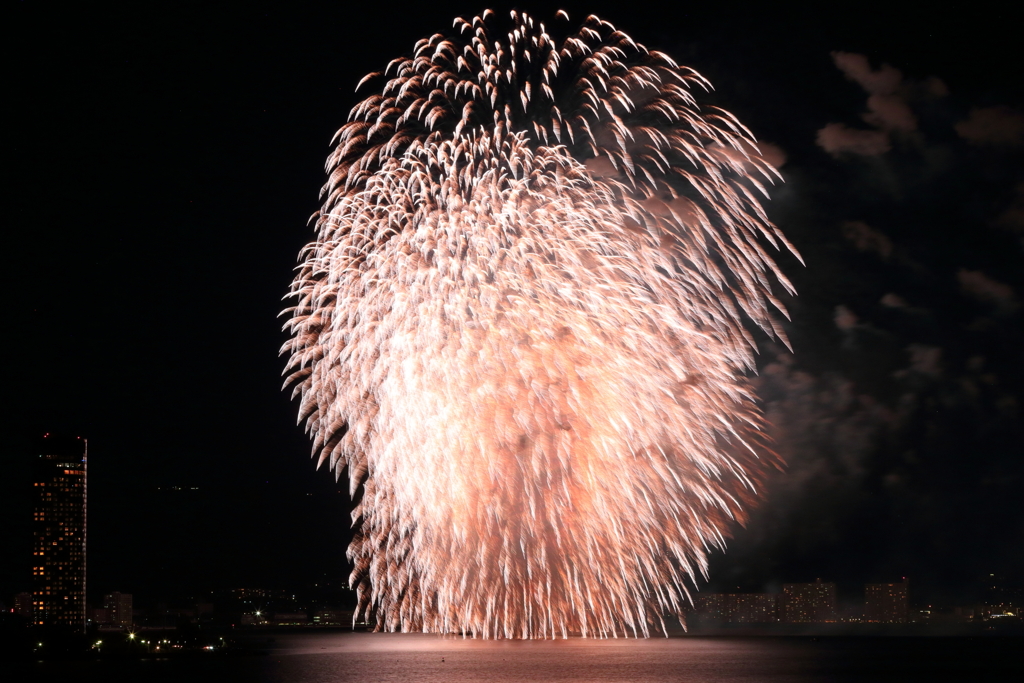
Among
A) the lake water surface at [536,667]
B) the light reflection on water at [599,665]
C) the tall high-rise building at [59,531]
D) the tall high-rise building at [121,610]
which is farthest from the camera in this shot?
the tall high-rise building at [121,610]

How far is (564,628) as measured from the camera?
38.0 meters

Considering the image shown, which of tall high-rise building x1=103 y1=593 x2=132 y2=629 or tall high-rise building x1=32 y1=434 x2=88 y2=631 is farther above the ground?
tall high-rise building x1=32 y1=434 x2=88 y2=631

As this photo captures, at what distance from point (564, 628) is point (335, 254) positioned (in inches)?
668

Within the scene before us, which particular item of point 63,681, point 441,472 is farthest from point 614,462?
point 63,681

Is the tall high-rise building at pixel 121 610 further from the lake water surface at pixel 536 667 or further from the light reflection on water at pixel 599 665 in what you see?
the lake water surface at pixel 536 667

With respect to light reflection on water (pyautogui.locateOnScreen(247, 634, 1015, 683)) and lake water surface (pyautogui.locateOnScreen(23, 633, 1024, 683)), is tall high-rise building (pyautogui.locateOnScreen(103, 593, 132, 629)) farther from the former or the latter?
lake water surface (pyautogui.locateOnScreen(23, 633, 1024, 683))

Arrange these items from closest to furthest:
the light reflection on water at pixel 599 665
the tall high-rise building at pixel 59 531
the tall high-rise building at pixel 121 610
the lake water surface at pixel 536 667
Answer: the light reflection on water at pixel 599 665, the lake water surface at pixel 536 667, the tall high-rise building at pixel 59 531, the tall high-rise building at pixel 121 610

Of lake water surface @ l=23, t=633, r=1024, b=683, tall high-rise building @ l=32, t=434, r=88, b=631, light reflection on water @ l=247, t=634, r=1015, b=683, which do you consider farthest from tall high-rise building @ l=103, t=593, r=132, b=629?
lake water surface @ l=23, t=633, r=1024, b=683

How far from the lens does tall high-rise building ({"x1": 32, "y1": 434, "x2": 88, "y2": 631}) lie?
169m

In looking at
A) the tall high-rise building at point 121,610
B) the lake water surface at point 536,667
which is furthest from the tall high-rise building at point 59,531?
the lake water surface at point 536,667

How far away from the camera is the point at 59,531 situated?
176m

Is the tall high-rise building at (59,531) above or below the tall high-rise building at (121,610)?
above

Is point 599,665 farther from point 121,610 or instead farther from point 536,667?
point 121,610

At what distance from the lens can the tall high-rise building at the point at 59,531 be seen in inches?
6654
